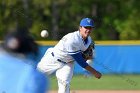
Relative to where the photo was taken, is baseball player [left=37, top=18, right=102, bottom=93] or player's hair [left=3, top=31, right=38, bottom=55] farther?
baseball player [left=37, top=18, right=102, bottom=93]

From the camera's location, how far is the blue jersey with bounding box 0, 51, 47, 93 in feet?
10.1

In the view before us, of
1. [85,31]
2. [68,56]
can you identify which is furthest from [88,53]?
[85,31]

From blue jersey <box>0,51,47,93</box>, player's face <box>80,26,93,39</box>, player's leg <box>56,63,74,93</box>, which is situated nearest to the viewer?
blue jersey <box>0,51,47,93</box>

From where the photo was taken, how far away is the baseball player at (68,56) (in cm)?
830

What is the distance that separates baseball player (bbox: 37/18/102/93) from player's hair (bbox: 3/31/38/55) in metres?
A: 5.06

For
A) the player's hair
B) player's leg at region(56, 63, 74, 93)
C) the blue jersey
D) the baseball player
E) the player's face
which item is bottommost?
player's leg at region(56, 63, 74, 93)

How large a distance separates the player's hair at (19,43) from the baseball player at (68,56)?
506 centimetres

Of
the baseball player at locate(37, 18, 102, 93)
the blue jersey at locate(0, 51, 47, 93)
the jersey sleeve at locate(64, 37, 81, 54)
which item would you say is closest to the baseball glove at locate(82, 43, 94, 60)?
the baseball player at locate(37, 18, 102, 93)

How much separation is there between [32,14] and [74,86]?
22.4 meters

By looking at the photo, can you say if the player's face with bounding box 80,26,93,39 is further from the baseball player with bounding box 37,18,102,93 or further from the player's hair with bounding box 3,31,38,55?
the player's hair with bounding box 3,31,38,55

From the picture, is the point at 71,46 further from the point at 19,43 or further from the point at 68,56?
the point at 19,43

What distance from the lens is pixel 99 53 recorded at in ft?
65.7

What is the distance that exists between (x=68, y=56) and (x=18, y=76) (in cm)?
537

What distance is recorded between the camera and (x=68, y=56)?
8.50 metres
